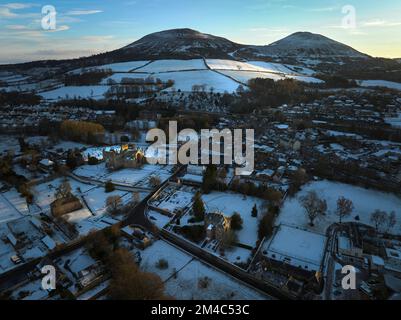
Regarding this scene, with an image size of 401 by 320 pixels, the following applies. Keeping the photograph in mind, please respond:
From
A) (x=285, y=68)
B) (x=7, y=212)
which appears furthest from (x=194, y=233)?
(x=285, y=68)

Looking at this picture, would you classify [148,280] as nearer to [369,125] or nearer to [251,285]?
[251,285]

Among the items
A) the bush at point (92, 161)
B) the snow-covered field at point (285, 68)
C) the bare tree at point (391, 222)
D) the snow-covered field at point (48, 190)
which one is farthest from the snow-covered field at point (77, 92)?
the bare tree at point (391, 222)

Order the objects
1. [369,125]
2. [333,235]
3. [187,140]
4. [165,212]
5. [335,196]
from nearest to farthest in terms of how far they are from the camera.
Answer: [333,235] → [165,212] → [335,196] → [187,140] → [369,125]

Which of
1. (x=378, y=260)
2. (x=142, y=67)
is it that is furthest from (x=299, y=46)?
(x=378, y=260)

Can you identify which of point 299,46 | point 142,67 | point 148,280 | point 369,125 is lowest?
point 148,280

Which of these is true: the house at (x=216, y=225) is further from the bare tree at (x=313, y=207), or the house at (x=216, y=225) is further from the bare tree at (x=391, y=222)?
the bare tree at (x=391, y=222)

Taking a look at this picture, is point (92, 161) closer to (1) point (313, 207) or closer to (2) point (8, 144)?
(2) point (8, 144)
